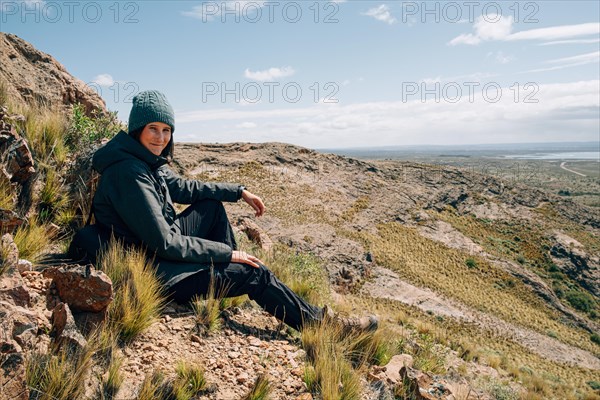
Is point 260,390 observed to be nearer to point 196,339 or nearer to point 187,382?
point 187,382

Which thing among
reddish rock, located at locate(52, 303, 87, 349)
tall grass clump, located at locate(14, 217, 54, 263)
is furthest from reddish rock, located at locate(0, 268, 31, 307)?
tall grass clump, located at locate(14, 217, 54, 263)

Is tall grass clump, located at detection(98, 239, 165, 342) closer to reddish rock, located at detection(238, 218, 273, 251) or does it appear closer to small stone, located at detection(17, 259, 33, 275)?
small stone, located at detection(17, 259, 33, 275)

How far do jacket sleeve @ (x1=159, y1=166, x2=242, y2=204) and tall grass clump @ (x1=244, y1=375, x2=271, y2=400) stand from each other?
208cm

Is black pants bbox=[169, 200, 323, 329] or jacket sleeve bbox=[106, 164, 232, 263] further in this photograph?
black pants bbox=[169, 200, 323, 329]

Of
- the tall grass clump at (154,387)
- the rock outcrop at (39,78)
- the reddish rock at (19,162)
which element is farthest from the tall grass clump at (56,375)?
the rock outcrop at (39,78)

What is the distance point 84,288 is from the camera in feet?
9.54

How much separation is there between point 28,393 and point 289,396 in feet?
5.63

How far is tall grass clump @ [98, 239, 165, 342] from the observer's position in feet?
9.84

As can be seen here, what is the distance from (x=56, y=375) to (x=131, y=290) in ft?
3.08

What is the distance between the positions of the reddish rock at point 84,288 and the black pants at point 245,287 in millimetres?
676

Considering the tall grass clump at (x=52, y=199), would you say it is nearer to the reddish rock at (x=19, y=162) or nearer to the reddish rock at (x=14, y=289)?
the reddish rock at (x=19, y=162)

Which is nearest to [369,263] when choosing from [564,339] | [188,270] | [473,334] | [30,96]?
[473,334]

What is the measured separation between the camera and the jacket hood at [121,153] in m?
3.31

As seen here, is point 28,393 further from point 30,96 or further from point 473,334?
point 473,334
